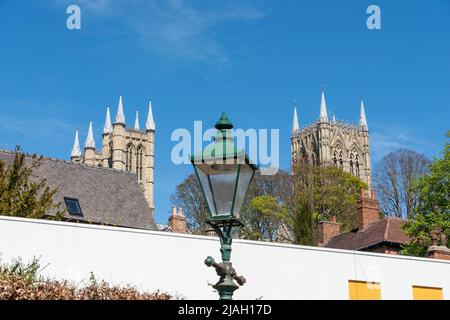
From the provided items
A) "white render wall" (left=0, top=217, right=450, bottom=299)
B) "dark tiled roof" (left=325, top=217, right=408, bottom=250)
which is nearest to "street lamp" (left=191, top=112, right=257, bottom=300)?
"white render wall" (left=0, top=217, right=450, bottom=299)

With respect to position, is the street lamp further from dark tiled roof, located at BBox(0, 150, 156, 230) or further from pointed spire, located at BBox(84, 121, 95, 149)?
pointed spire, located at BBox(84, 121, 95, 149)

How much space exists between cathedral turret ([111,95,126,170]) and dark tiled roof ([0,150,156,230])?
101 m

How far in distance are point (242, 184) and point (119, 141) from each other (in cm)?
13717

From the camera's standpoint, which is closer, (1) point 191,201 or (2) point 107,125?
(1) point 191,201

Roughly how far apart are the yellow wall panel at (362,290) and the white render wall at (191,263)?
132 millimetres

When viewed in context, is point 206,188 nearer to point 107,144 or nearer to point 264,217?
point 264,217

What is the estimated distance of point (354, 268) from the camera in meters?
20.0

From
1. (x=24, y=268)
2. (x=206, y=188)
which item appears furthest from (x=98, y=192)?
(x=206, y=188)

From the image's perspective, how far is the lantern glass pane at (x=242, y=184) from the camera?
29.6 feet

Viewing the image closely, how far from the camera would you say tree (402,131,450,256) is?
40.2 meters

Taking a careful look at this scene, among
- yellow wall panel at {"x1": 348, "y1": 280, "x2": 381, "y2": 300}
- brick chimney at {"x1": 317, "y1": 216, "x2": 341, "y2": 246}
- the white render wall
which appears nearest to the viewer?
the white render wall

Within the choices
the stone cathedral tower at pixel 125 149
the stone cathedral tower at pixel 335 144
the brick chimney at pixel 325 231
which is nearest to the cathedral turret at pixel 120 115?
the stone cathedral tower at pixel 125 149

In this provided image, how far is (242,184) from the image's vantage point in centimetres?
911
